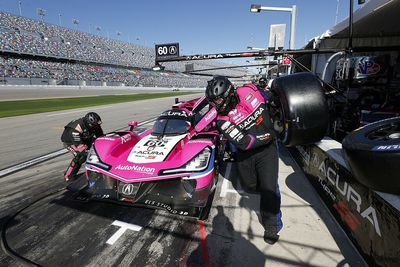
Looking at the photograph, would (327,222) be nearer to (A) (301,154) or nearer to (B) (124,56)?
(A) (301,154)

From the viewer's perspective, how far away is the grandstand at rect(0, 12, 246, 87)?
3907cm

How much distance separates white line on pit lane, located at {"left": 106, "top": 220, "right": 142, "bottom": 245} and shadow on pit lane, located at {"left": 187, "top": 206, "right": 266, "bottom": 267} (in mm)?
793

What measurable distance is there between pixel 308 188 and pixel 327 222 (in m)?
0.99

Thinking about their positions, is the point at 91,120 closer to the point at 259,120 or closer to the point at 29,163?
the point at 29,163

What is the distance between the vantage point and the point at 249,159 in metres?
3.33

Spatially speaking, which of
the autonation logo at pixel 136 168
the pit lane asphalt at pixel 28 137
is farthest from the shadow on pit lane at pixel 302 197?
the pit lane asphalt at pixel 28 137

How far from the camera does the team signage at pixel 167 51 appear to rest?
531 cm

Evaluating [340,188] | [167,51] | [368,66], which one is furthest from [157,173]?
[368,66]

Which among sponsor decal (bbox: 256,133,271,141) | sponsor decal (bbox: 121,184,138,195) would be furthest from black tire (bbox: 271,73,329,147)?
sponsor decal (bbox: 121,184,138,195)

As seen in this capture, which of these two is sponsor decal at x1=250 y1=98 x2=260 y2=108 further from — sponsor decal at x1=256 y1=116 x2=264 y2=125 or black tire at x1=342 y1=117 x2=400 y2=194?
black tire at x1=342 y1=117 x2=400 y2=194

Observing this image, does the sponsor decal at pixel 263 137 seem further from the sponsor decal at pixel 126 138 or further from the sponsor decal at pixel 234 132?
the sponsor decal at pixel 126 138

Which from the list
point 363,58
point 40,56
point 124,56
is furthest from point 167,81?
point 363,58

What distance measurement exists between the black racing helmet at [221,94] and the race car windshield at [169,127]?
1485 mm

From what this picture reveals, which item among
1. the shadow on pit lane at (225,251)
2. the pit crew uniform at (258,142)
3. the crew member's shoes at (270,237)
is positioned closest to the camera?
the shadow on pit lane at (225,251)
